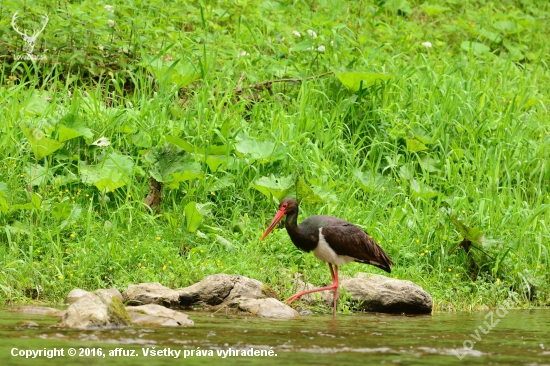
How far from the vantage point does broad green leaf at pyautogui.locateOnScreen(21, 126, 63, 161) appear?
7.31 metres

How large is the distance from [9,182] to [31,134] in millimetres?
462

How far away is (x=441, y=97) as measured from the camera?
952 cm

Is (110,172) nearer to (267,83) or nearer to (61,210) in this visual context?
(61,210)

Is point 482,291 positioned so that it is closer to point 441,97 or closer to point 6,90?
point 441,97

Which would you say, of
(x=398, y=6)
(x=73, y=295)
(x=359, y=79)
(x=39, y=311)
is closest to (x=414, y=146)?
(x=359, y=79)

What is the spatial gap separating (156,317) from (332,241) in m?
1.79

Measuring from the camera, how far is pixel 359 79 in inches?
360

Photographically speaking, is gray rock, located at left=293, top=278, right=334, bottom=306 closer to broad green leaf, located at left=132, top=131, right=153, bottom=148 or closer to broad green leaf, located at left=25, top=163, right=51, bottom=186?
broad green leaf, located at left=132, top=131, right=153, bottom=148

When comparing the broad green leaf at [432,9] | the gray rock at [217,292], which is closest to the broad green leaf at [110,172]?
the gray rock at [217,292]

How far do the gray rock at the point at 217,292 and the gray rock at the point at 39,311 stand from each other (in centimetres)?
99

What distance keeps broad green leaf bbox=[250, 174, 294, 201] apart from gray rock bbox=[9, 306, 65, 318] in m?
2.48

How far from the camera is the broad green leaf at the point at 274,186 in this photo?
7.69 m

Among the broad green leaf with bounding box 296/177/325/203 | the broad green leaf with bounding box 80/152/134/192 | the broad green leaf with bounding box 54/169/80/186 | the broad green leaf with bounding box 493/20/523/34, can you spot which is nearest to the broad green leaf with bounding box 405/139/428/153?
the broad green leaf with bounding box 296/177/325/203

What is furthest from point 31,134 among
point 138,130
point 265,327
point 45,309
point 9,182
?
point 265,327
